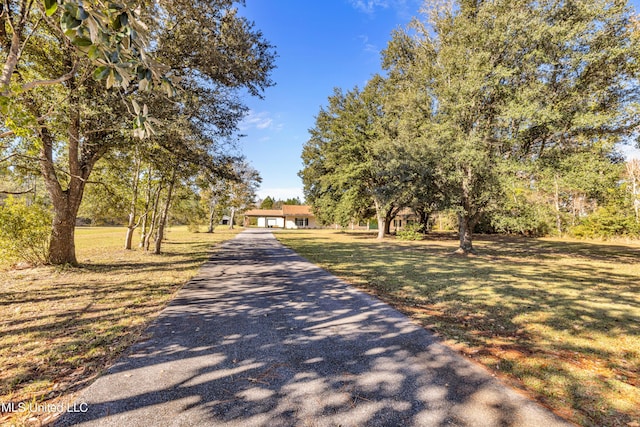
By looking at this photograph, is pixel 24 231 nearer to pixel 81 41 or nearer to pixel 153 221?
pixel 153 221

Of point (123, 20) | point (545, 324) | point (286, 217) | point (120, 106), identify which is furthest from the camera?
point (286, 217)

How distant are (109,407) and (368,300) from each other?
4.57m

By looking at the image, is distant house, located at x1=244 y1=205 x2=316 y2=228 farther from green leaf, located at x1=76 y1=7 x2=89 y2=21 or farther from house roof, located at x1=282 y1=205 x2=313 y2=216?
green leaf, located at x1=76 y1=7 x2=89 y2=21

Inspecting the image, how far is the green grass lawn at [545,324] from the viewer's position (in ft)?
9.20

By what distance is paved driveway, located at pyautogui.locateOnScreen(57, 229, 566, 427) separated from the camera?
2322 mm

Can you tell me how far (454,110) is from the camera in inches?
503

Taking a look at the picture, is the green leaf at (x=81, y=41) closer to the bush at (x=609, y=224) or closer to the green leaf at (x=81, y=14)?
the green leaf at (x=81, y=14)

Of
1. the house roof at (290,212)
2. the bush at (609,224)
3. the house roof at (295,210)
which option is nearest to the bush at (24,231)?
the bush at (609,224)

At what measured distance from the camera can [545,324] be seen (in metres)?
4.73

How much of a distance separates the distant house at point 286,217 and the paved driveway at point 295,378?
163ft

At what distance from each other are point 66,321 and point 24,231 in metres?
5.16

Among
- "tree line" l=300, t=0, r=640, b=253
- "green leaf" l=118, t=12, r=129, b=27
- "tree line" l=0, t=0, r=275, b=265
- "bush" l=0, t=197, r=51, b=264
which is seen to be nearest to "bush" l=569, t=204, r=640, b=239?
"tree line" l=300, t=0, r=640, b=253

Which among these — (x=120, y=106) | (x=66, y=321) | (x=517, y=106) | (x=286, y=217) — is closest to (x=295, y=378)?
(x=66, y=321)

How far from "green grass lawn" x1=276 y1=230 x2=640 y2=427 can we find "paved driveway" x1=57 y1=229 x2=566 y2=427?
513 millimetres
